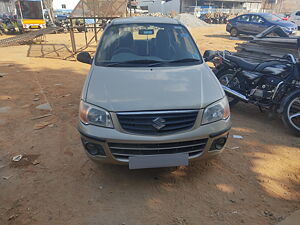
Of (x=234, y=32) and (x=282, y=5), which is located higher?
(x=282, y=5)

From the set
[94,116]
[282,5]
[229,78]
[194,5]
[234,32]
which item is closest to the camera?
[94,116]

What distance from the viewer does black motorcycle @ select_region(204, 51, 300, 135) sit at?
13.3 feet

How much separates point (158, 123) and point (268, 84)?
300 centimetres

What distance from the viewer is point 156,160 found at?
8.29ft

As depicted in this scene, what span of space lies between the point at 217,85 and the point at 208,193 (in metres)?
1.28

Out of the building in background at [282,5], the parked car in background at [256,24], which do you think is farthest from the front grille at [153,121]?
the building in background at [282,5]

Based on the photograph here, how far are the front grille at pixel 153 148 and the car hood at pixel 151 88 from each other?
0.37 metres

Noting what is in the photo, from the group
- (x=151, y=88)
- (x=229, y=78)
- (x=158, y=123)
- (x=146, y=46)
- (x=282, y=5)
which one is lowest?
(x=229, y=78)

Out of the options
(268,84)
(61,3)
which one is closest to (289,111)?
(268,84)

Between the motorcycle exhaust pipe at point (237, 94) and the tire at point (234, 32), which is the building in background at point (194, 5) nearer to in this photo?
the tire at point (234, 32)

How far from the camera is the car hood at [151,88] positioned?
255cm

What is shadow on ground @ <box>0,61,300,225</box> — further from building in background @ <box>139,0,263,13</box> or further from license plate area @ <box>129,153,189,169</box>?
building in background @ <box>139,0,263,13</box>

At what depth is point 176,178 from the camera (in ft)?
9.86

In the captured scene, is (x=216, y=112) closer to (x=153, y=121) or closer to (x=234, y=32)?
(x=153, y=121)
